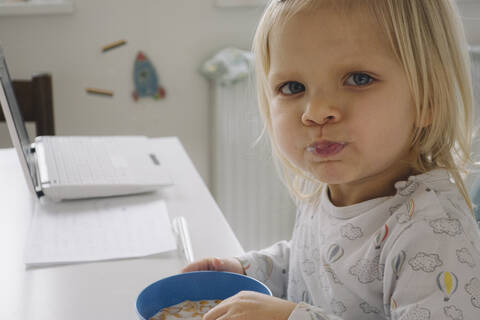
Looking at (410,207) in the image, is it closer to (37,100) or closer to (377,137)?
(377,137)

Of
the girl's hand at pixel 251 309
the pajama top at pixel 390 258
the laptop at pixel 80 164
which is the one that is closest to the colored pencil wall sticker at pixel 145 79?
the laptop at pixel 80 164

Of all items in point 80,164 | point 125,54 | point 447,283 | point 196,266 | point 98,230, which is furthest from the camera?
point 125,54

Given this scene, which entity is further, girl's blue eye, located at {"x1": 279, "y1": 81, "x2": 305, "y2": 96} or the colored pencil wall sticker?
the colored pencil wall sticker

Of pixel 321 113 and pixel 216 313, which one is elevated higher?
pixel 321 113

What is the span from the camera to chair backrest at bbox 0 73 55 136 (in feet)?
5.05

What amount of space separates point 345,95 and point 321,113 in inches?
1.4

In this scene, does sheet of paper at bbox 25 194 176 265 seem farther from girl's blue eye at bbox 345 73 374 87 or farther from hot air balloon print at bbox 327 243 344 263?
girl's blue eye at bbox 345 73 374 87

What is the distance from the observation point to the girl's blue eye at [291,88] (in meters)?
0.71

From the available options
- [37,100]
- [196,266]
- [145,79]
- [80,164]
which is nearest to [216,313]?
[196,266]

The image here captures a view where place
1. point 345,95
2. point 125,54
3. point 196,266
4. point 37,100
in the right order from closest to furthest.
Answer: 1. point 345,95
2. point 196,266
3. point 37,100
4. point 125,54

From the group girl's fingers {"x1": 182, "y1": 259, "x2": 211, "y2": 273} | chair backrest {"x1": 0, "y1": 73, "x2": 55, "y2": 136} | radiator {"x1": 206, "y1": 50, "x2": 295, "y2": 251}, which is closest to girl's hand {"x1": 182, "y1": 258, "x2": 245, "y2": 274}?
girl's fingers {"x1": 182, "y1": 259, "x2": 211, "y2": 273}

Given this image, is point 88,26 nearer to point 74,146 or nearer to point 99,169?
point 74,146

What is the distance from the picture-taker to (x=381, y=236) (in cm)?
65

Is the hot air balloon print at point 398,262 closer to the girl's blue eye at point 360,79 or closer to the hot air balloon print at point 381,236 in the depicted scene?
→ the hot air balloon print at point 381,236
